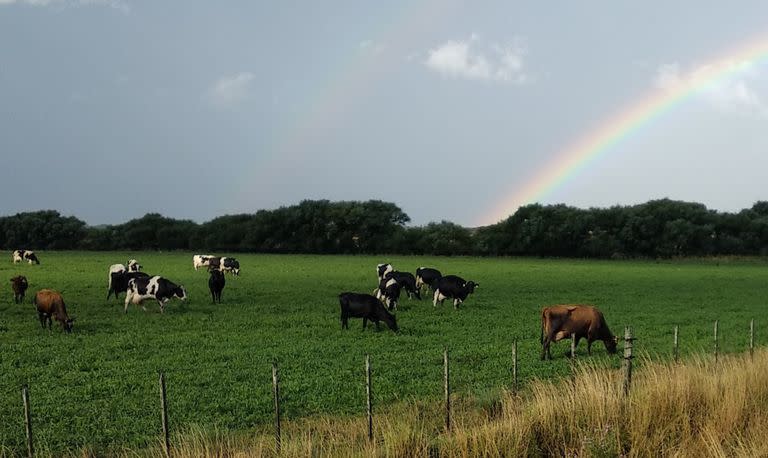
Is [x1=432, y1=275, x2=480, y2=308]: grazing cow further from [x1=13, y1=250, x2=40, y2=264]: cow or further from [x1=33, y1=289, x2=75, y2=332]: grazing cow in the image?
[x1=13, y1=250, x2=40, y2=264]: cow

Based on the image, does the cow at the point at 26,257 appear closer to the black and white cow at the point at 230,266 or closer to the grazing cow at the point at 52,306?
the black and white cow at the point at 230,266

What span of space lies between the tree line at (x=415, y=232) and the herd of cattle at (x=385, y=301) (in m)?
63.0

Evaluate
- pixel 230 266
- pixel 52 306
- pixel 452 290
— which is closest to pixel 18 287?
pixel 52 306

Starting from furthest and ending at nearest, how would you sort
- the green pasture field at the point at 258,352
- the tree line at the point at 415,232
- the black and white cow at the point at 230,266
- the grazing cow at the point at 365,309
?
the tree line at the point at 415,232
the black and white cow at the point at 230,266
the grazing cow at the point at 365,309
the green pasture field at the point at 258,352

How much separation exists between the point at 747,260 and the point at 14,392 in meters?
85.5

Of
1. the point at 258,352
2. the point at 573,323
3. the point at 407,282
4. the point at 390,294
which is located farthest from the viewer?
the point at 407,282

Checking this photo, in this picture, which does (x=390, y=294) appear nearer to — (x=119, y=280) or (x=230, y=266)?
(x=119, y=280)

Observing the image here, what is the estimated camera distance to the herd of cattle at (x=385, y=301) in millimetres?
15914

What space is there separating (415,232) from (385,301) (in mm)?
78473

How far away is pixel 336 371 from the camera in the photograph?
13.5m

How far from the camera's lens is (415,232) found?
104188 millimetres

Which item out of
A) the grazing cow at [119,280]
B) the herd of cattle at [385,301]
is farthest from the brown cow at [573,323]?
the grazing cow at [119,280]

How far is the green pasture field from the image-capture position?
10445 millimetres

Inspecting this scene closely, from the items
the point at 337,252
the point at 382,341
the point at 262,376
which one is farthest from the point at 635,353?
the point at 337,252
